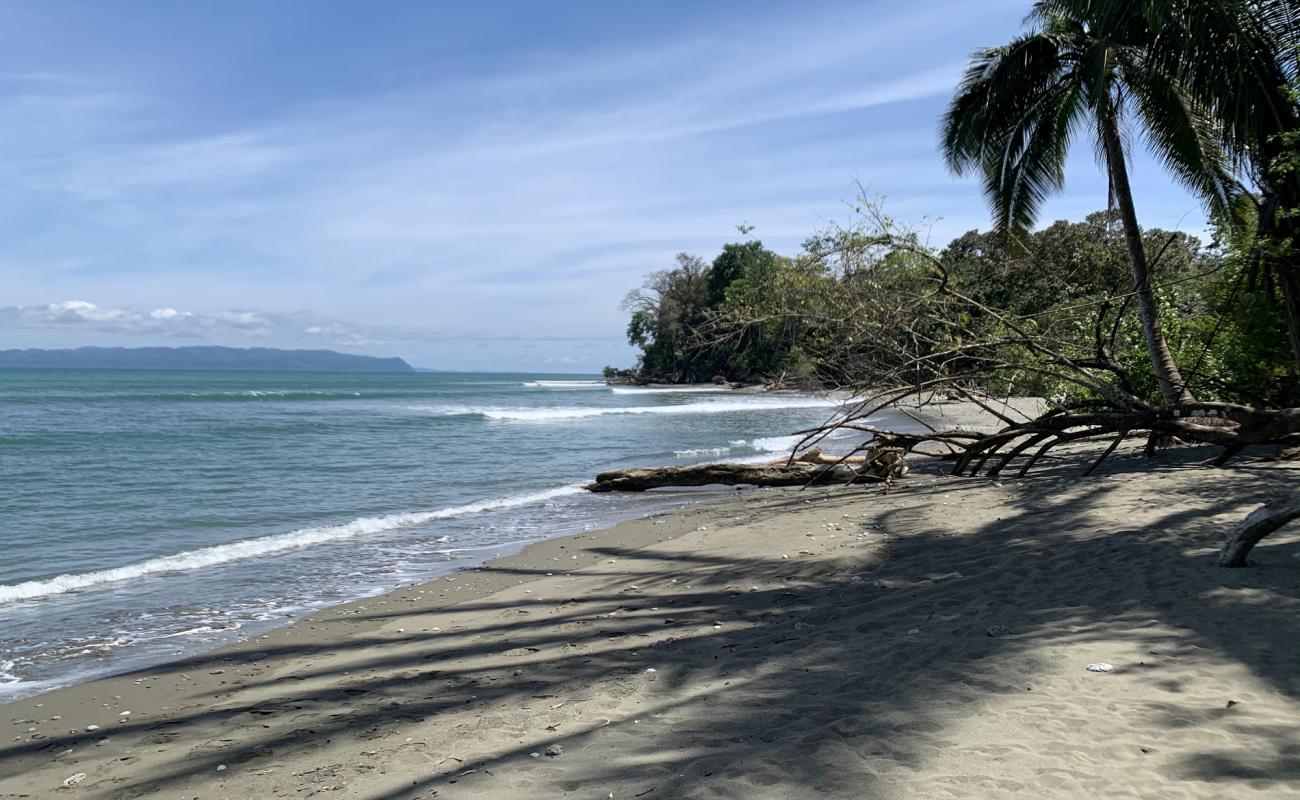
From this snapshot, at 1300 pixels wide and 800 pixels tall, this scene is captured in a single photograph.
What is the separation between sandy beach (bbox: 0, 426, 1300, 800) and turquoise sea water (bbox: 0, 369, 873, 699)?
127cm

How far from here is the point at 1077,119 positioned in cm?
1311

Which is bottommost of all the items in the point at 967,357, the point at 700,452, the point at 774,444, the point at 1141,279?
the point at 700,452

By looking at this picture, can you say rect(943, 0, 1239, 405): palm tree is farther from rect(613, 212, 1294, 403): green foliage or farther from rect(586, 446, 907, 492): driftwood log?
rect(586, 446, 907, 492): driftwood log

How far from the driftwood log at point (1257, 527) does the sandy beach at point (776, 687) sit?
0.15 meters

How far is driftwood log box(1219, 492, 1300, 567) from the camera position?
16.4 feet

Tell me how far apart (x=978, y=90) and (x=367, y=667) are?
43.0 feet

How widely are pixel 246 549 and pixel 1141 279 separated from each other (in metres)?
12.2

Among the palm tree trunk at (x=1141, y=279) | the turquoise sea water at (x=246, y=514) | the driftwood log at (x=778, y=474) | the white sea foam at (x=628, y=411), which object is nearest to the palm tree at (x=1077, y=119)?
the palm tree trunk at (x=1141, y=279)

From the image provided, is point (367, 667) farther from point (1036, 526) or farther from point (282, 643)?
point (1036, 526)

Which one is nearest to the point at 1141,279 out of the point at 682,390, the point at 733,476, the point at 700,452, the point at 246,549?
the point at 733,476

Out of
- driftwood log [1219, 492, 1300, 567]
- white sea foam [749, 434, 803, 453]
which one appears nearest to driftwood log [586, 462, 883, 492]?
white sea foam [749, 434, 803, 453]

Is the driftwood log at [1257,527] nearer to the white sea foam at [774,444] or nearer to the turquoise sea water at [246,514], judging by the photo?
the turquoise sea water at [246,514]

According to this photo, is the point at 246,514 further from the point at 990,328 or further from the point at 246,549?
the point at 990,328

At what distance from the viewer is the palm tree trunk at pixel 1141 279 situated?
11055mm
